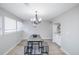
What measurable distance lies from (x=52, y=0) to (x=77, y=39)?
311 cm

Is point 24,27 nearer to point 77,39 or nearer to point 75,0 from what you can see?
point 77,39

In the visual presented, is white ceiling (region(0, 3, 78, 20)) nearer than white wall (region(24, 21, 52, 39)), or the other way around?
white ceiling (region(0, 3, 78, 20))

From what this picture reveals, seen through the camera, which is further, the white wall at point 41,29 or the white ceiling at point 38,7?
the white wall at point 41,29

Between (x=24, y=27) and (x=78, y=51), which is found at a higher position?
(x=24, y=27)

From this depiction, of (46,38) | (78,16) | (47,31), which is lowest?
(46,38)

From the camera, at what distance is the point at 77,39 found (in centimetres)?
401

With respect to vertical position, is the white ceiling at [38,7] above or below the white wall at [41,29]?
above

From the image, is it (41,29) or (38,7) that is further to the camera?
(41,29)

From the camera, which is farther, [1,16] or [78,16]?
[1,16]

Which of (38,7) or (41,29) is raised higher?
(38,7)

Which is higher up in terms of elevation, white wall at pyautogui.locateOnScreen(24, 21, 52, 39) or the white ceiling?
the white ceiling
